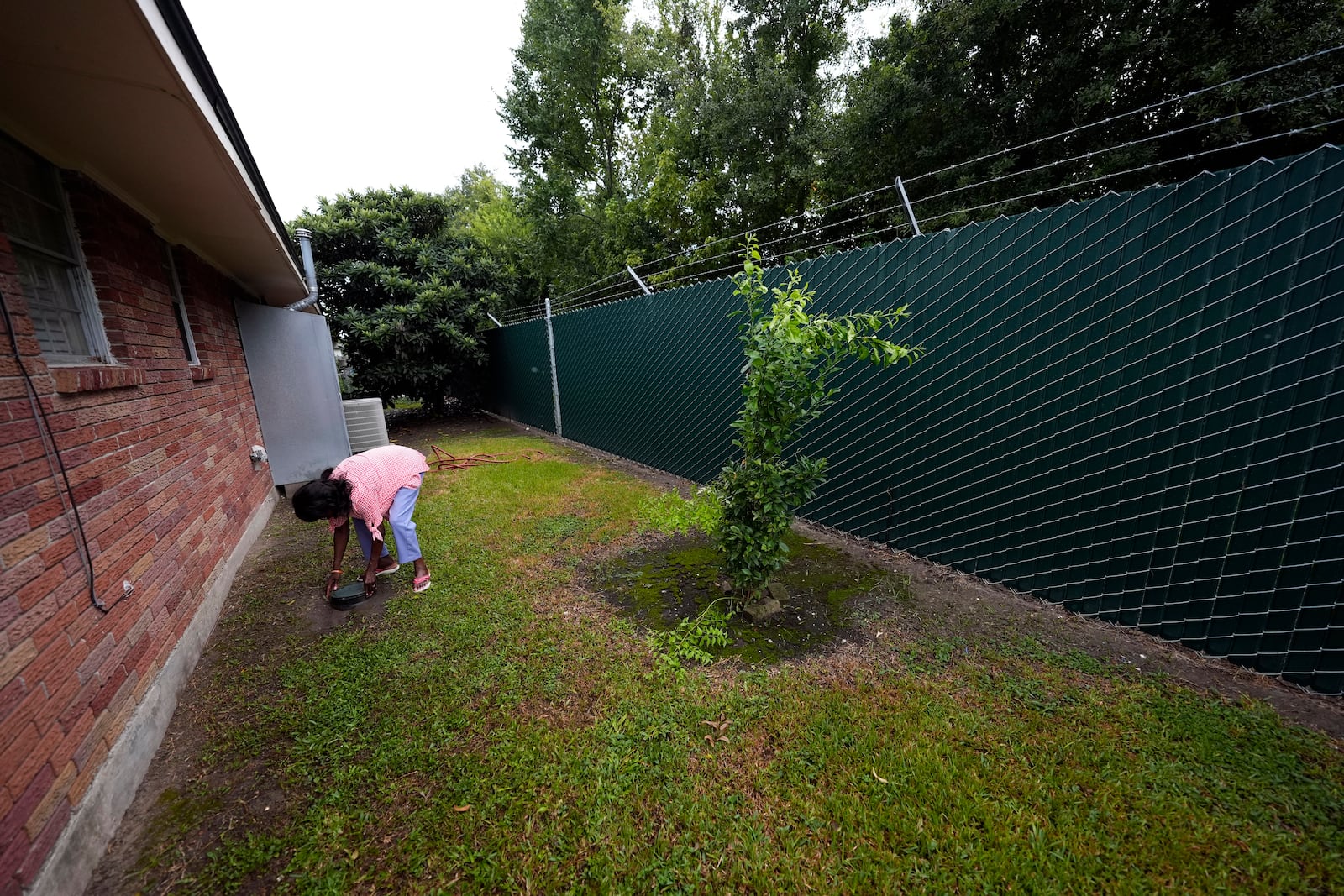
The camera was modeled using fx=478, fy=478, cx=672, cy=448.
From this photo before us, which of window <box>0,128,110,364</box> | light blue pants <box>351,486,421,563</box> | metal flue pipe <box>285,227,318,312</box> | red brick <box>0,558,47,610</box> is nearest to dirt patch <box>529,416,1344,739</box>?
light blue pants <box>351,486,421,563</box>

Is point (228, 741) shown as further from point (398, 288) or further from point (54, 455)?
point (398, 288)

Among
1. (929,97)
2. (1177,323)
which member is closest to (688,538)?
(1177,323)

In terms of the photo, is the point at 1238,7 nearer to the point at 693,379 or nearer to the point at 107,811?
the point at 693,379

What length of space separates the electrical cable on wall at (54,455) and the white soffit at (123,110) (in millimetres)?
830

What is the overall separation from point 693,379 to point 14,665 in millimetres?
4380

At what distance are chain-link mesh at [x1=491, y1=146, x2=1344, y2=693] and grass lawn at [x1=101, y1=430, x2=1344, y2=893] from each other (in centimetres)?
48

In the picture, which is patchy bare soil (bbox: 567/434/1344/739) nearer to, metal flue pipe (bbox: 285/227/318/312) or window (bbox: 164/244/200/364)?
window (bbox: 164/244/200/364)

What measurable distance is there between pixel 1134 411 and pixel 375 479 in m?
4.21

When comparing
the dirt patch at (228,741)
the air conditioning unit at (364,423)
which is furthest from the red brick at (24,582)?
the air conditioning unit at (364,423)

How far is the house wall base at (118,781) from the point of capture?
4.72 ft

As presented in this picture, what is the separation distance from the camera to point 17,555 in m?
1.53

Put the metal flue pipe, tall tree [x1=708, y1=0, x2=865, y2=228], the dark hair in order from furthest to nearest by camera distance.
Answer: tall tree [x1=708, y1=0, x2=865, y2=228] < the metal flue pipe < the dark hair

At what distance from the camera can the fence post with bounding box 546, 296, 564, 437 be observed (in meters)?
7.68

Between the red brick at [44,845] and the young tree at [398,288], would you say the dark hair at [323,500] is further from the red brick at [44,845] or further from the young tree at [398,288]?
the young tree at [398,288]
